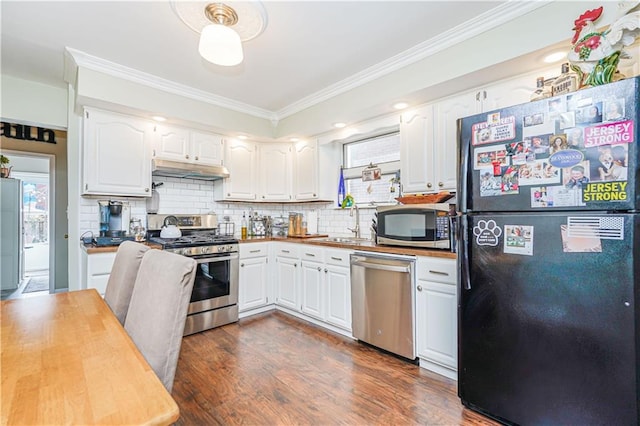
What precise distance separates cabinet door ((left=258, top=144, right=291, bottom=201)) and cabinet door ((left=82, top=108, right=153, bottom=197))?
4.46 feet

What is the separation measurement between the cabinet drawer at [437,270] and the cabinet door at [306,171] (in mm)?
1759

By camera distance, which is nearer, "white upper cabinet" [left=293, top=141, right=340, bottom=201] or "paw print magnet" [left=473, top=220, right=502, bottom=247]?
"paw print magnet" [left=473, top=220, right=502, bottom=247]

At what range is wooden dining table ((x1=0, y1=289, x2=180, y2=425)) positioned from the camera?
610 mm

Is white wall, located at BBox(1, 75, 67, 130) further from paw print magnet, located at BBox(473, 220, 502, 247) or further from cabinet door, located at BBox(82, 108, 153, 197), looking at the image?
paw print magnet, located at BBox(473, 220, 502, 247)

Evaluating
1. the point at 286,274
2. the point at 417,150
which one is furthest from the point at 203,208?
the point at 417,150

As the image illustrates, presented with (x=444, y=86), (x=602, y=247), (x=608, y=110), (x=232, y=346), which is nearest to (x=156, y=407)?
(x=602, y=247)

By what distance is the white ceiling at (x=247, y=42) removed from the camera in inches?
77.4

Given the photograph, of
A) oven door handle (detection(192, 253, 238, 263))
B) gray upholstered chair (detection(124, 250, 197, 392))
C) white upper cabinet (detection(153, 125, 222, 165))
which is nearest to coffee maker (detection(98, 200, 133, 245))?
white upper cabinet (detection(153, 125, 222, 165))

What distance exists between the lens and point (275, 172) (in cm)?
404

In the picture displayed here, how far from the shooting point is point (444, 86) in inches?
92.2

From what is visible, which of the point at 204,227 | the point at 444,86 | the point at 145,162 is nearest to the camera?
the point at 444,86

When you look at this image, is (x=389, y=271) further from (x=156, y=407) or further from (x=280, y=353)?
(x=156, y=407)

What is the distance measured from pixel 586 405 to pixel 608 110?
1319mm

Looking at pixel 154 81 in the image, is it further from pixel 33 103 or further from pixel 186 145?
pixel 33 103
